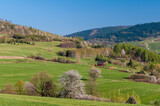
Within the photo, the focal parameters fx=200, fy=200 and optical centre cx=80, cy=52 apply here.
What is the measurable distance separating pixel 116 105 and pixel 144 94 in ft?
106

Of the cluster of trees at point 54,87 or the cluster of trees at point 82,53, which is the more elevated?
the cluster of trees at point 82,53

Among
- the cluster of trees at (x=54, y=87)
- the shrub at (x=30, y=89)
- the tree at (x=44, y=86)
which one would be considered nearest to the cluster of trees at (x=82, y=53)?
the tree at (x=44, y=86)

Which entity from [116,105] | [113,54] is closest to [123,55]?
[113,54]

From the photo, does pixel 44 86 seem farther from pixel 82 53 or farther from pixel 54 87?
pixel 82 53

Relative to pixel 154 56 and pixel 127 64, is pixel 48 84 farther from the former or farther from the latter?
pixel 154 56

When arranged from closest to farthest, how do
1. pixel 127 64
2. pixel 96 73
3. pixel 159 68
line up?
pixel 96 73
pixel 159 68
pixel 127 64

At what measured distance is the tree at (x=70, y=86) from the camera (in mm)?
44916

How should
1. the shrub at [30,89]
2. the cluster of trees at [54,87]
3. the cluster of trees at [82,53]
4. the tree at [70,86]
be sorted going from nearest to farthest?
the cluster of trees at [54,87] → the tree at [70,86] → the shrub at [30,89] → the cluster of trees at [82,53]

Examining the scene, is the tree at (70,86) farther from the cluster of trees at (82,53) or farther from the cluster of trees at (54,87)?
the cluster of trees at (82,53)

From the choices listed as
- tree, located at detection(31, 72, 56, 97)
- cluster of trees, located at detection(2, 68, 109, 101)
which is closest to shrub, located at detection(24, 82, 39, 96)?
cluster of trees, located at detection(2, 68, 109, 101)

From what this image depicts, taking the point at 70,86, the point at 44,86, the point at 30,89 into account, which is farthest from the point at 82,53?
the point at 44,86

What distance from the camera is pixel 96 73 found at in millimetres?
77875

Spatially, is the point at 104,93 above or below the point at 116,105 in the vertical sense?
below

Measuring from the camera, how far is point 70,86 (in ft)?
150
